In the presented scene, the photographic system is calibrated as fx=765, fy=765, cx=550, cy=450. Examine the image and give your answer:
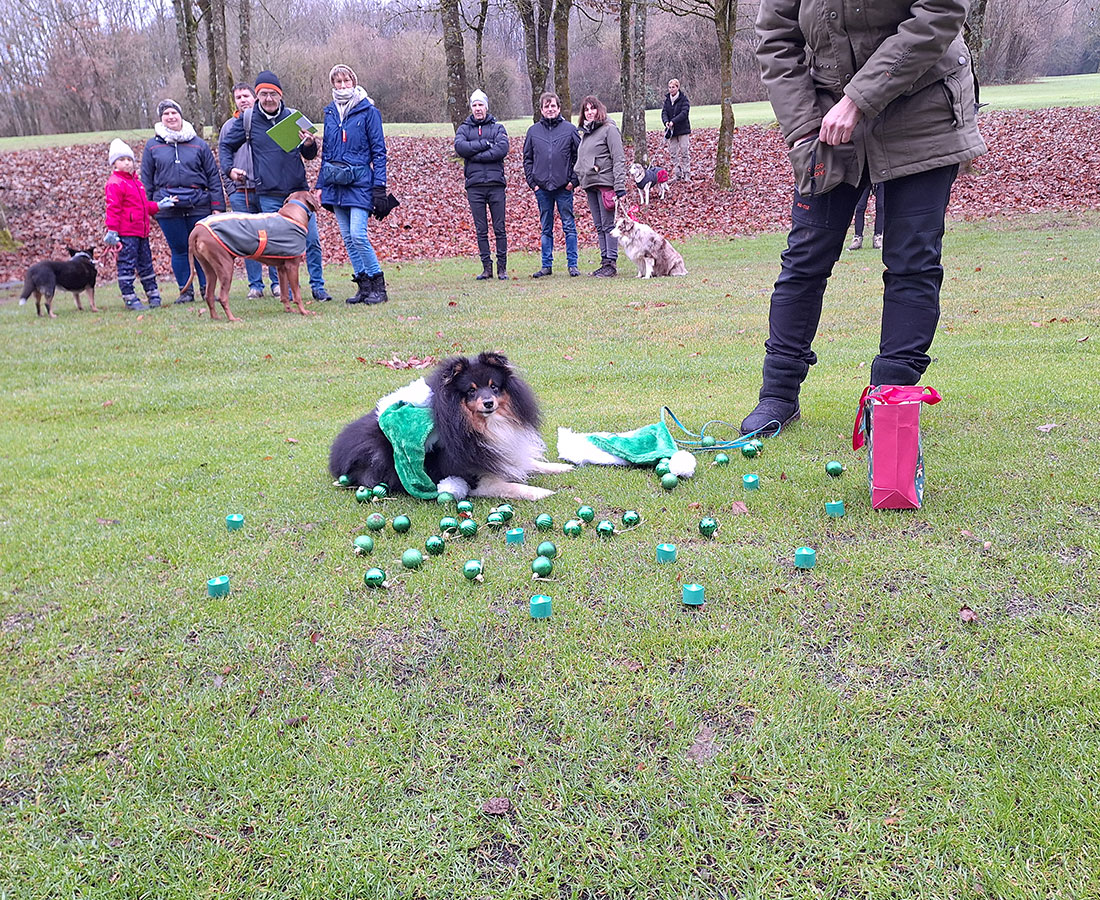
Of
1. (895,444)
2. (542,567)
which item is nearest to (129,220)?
(542,567)

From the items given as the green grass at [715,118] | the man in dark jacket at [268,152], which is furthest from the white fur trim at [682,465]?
the green grass at [715,118]

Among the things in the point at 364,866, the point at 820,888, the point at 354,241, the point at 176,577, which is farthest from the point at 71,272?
the point at 820,888

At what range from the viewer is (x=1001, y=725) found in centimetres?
195

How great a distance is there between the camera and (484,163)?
11258mm

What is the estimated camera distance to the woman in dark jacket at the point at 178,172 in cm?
995

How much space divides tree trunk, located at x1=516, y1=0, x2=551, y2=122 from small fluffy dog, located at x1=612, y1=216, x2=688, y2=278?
9358 millimetres

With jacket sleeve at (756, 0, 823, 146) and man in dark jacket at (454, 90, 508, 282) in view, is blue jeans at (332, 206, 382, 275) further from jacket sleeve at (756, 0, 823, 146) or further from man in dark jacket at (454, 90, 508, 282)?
jacket sleeve at (756, 0, 823, 146)

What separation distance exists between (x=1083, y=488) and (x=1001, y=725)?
1.76m

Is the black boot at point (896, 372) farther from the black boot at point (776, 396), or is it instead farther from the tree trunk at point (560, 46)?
the tree trunk at point (560, 46)

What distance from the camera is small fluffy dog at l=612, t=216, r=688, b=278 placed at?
11.4 metres

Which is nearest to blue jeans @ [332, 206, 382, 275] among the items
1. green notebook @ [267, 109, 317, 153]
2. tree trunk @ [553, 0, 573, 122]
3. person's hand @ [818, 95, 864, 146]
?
green notebook @ [267, 109, 317, 153]

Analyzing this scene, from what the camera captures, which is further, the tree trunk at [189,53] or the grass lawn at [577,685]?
the tree trunk at [189,53]

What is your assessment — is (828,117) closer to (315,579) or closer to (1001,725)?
(1001,725)

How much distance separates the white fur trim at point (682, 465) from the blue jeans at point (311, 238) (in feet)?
24.1
